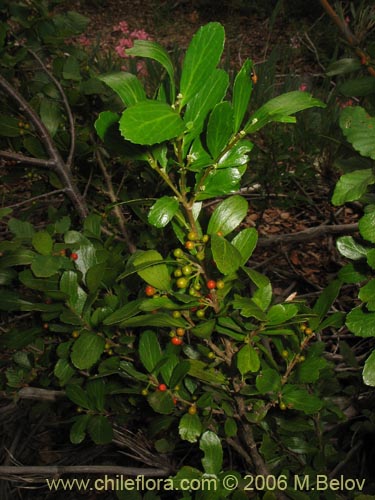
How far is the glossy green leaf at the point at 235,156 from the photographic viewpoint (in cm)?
45

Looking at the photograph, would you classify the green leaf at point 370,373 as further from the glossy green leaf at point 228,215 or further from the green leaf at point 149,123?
the green leaf at point 149,123

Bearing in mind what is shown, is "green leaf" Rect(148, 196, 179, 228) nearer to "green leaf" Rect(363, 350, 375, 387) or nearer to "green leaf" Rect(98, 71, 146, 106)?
"green leaf" Rect(98, 71, 146, 106)

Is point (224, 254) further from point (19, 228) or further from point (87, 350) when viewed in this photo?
point (19, 228)

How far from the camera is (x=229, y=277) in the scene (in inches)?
20.5

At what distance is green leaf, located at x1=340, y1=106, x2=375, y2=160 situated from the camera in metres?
0.52

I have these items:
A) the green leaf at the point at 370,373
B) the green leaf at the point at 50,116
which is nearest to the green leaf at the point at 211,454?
the green leaf at the point at 370,373

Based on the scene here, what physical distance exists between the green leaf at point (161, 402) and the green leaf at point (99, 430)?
16 cm

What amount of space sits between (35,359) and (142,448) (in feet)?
0.92

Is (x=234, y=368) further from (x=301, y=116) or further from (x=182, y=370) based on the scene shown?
(x=301, y=116)

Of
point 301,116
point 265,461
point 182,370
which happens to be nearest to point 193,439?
point 182,370

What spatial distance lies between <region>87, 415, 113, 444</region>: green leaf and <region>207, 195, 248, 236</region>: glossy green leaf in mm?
431

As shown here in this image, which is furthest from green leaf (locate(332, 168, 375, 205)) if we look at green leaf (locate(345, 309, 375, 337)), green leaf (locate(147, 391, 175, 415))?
green leaf (locate(147, 391, 175, 415))

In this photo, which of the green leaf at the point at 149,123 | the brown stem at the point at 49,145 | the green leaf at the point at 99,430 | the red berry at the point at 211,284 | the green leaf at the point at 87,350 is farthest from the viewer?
the brown stem at the point at 49,145

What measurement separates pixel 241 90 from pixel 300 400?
443 millimetres
